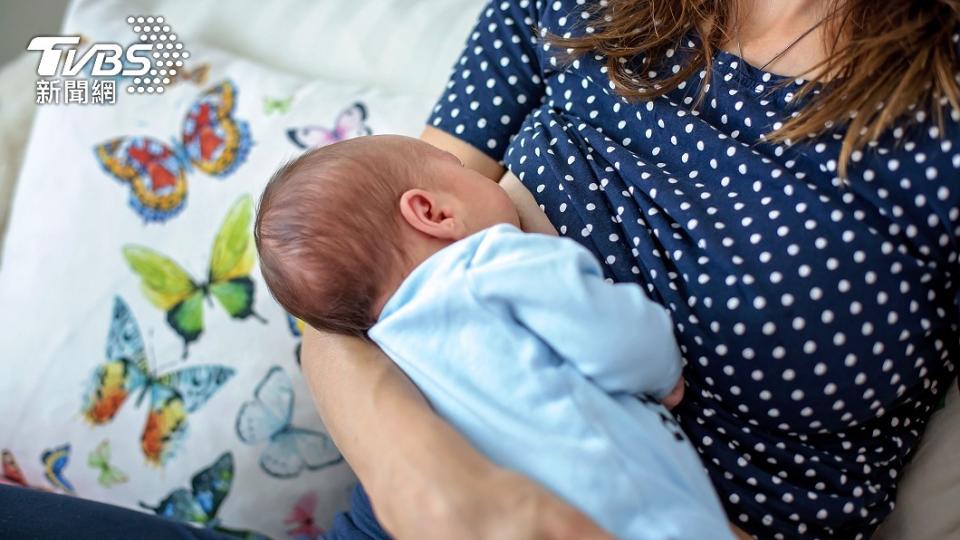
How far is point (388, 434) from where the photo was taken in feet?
2.65

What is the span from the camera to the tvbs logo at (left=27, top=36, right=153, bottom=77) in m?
1.45

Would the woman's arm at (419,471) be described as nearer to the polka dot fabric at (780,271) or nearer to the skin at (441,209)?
the skin at (441,209)

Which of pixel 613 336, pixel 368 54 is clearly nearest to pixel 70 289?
pixel 368 54

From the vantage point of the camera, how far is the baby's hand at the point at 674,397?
2.73 ft

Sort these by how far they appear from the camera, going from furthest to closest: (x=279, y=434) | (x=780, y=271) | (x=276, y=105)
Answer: (x=276, y=105)
(x=279, y=434)
(x=780, y=271)

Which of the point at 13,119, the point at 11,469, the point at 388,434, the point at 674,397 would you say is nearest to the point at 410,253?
the point at 388,434

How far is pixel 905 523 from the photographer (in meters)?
0.95

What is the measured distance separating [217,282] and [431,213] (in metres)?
0.51

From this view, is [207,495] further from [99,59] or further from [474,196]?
[99,59]

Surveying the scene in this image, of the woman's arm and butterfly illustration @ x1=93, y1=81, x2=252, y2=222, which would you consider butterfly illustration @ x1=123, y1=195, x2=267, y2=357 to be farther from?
the woman's arm

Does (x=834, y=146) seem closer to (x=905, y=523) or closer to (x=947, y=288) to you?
(x=947, y=288)

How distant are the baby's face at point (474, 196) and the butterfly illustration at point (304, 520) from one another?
1.72 feet

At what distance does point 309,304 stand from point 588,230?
28 cm

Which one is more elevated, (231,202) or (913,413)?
(913,413)
